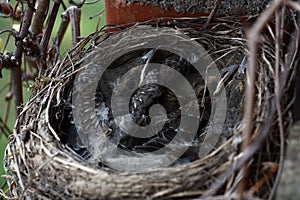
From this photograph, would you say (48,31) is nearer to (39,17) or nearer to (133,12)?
(39,17)

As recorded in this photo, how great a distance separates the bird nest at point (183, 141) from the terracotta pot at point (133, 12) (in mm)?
23

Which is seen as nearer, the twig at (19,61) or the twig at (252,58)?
the twig at (252,58)

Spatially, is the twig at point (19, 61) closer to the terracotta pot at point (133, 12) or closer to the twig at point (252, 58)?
the terracotta pot at point (133, 12)

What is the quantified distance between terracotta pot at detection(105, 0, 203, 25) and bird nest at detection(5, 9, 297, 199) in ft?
0.08

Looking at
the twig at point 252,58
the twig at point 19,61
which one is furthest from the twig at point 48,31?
the twig at point 252,58

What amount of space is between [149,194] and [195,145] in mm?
261

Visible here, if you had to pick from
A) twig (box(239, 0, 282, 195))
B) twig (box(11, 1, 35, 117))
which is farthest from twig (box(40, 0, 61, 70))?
twig (box(239, 0, 282, 195))

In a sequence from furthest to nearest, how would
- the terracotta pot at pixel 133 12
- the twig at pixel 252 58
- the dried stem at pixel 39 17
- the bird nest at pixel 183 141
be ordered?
the dried stem at pixel 39 17 < the terracotta pot at pixel 133 12 < the bird nest at pixel 183 141 < the twig at pixel 252 58

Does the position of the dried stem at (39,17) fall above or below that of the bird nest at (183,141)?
above

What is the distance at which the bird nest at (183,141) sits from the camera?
82cm

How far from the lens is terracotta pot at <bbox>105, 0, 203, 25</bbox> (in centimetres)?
127

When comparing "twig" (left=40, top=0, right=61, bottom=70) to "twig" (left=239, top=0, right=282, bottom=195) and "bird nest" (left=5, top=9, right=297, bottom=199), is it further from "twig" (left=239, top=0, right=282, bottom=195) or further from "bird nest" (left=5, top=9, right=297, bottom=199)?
"twig" (left=239, top=0, right=282, bottom=195)

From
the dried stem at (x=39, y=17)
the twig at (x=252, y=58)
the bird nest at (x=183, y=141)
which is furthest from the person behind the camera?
the dried stem at (x=39, y=17)

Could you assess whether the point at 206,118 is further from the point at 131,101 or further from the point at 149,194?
the point at 149,194
